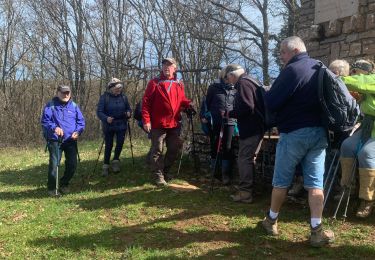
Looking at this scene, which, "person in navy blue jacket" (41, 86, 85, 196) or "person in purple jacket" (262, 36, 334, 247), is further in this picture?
"person in navy blue jacket" (41, 86, 85, 196)

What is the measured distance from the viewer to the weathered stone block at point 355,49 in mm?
7158

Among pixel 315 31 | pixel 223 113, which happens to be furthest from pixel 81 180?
pixel 315 31

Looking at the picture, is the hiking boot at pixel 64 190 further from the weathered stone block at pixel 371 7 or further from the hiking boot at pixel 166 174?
the weathered stone block at pixel 371 7

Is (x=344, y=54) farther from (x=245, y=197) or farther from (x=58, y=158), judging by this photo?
(x=58, y=158)

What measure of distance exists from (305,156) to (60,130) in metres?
4.25

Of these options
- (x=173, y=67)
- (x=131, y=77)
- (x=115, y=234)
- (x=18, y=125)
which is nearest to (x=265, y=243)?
(x=115, y=234)

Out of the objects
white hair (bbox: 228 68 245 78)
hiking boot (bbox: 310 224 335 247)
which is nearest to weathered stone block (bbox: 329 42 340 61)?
white hair (bbox: 228 68 245 78)

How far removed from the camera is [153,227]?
538 centimetres

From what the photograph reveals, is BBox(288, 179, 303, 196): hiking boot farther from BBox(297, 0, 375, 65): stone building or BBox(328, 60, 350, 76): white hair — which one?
BBox(297, 0, 375, 65): stone building

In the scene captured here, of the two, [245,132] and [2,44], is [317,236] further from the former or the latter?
[2,44]

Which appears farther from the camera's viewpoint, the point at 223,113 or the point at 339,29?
the point at 339,29

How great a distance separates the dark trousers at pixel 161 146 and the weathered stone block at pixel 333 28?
317 centimetres

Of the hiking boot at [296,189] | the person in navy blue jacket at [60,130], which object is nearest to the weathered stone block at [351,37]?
the hiking boot at [296,189]

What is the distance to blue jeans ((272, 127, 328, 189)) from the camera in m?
4.33
